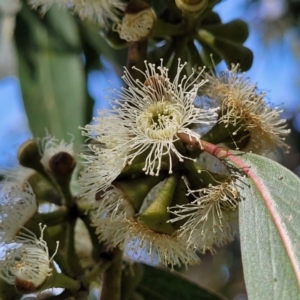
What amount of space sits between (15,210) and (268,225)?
0.54 meters

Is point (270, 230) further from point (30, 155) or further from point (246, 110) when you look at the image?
point (30, 155)

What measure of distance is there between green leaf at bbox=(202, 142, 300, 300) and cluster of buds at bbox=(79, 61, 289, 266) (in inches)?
1.5

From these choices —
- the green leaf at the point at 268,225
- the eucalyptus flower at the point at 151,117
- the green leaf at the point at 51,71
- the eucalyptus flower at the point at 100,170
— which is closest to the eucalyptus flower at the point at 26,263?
the eucalyptus flower at the point at 100,170

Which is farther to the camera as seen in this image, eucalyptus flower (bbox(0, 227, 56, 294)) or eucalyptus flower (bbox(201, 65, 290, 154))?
eucalyptus flower (bbox(201, 65, 290, 154))

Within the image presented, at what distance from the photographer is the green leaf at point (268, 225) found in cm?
100

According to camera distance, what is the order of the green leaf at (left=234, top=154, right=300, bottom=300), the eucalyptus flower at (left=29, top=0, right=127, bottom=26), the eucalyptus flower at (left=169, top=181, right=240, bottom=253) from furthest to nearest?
1. the eucalyptus flower at (left=29, top=0, right=127, bottom=26)
2. the eucalyptus flower at (left=169, top=181, right=240, bottom=253)
3. the green leaf at (left=234, top=154, right=300, bottom=300)

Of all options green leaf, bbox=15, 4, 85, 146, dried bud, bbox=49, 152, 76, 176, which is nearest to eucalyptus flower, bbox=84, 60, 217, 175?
dried bud, bbox=49, 152, 76, 176

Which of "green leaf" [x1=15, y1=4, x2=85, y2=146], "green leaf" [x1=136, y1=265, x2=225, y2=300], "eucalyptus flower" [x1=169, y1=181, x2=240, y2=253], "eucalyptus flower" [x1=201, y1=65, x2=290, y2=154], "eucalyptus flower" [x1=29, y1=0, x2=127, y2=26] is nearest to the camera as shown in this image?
"eucalyptus flower" [x1=169, y1=181, x2=240, y2=253]

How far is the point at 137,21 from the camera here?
1360mm

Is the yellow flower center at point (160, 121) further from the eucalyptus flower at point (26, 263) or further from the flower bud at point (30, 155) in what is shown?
the flower bud at point (30, 155)

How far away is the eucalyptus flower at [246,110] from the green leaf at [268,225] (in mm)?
140

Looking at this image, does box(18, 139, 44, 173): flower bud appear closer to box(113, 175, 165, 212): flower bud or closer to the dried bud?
the dried bud

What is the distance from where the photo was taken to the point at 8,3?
2410 millimetres

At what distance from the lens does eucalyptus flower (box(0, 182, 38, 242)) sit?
1329 mm
